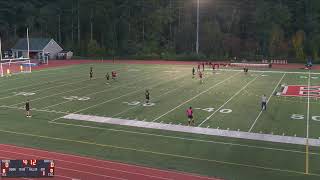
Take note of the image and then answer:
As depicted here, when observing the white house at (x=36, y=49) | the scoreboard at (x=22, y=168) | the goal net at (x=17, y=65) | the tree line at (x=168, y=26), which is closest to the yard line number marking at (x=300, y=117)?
the scoreboard at (x=22, y=168)

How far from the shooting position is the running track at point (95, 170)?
53.1 feet

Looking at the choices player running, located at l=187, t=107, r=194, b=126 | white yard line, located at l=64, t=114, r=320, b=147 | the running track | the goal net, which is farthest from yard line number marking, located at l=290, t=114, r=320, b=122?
the goal net

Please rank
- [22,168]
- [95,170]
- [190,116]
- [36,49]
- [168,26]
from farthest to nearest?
[168,26] < [36,49] < [190,116] < [95,170] < [22,168]

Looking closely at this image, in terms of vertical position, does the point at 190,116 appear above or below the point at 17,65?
below

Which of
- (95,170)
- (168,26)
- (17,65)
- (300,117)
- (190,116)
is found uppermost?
(168,26)

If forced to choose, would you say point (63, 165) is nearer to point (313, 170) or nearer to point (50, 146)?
point (50, 146)

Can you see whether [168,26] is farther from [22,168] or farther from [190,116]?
[22,168]

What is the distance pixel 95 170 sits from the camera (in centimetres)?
1692

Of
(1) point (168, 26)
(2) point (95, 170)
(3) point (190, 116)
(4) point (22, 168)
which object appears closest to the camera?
(4) point (22, 168)

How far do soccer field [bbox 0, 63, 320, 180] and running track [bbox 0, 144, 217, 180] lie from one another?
66 centimetres

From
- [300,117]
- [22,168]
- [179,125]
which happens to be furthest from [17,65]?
[22,168]

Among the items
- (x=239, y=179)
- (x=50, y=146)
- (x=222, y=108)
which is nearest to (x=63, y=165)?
(x=50, y=146)

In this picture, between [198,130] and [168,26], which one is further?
[168,26]

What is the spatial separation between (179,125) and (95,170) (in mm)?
8299
